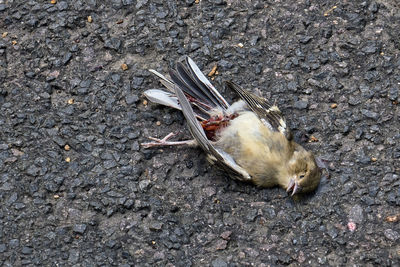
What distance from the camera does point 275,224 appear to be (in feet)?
17.9

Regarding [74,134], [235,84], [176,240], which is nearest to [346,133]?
[235,84]

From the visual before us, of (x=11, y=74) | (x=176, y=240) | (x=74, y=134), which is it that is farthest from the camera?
(x=11, y=74)

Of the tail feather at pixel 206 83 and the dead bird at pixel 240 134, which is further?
the tail feather at pixel 206 83

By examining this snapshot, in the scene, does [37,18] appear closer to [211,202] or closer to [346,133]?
[211,202]

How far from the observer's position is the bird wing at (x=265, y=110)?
5938 millimetres

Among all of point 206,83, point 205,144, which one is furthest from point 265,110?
point 205,144

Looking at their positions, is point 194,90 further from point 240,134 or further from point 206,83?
point 240,134

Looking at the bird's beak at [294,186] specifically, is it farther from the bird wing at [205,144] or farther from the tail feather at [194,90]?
the tail feather at [194,90]

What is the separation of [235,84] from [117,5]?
155cm

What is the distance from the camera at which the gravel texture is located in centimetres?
532

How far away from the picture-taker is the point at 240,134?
5906 mm

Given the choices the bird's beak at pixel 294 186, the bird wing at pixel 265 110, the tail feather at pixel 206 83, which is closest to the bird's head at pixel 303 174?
the bird's beak at pixel 294 186

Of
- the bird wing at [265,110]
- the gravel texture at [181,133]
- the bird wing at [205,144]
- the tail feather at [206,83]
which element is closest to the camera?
the gravel texture at [181,133]

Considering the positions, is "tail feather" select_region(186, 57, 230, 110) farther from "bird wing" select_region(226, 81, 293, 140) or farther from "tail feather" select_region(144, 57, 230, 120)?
"bird wing" select_region(226, 81, 293, 140)
